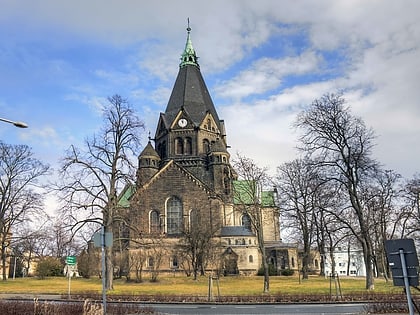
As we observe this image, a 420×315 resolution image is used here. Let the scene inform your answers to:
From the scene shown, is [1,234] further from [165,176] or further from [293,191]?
[293,191]

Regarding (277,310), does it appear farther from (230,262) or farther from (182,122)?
(182,122)

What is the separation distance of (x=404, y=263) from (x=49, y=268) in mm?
53274

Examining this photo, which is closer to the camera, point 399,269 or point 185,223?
point 399,269

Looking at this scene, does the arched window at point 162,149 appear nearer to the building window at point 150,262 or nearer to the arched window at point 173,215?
the arched window at point 173,215

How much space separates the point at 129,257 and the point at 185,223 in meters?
9.70

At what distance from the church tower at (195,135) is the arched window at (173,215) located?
5822 mm

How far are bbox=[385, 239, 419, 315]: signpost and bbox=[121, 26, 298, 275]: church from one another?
42.7m

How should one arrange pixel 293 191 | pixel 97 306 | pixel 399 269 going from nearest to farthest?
pixel 399 269, pixel 97 306, pixel 293 191

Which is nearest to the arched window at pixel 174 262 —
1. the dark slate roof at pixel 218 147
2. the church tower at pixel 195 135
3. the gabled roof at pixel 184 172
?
the gabled roof at pixel 184 172

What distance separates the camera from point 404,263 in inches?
348

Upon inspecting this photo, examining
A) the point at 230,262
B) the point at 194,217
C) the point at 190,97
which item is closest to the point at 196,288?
the point at 230,262

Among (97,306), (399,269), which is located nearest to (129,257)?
(97,306)

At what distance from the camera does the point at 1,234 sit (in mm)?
49500

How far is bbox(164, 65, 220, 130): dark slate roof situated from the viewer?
244 feet
